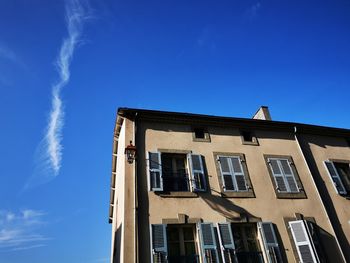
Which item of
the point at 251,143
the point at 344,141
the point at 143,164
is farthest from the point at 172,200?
the point at 344,141

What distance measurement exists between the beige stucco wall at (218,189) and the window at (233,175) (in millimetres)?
194

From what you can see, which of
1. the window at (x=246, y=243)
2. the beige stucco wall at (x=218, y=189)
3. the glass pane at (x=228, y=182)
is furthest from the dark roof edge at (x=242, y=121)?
the window at (x=246, y=243)

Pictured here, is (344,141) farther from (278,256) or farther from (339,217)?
(278,256)

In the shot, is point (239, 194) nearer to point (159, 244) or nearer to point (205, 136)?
point (205, 136)

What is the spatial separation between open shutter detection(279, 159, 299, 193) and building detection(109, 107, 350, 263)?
46mm

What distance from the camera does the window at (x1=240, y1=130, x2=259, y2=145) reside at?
10793 millimetres

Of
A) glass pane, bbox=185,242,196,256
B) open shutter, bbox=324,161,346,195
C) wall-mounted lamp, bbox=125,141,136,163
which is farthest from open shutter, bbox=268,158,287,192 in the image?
wall-mounted lamp, bbox=125,141,136,163

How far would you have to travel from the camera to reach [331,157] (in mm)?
11695

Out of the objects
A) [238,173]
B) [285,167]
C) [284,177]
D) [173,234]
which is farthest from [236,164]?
[173,234]

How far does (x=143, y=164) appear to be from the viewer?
8875mm

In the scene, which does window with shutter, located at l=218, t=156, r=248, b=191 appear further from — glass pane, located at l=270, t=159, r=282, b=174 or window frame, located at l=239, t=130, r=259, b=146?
glass pane, located at l=270, t=159, r=282, b=174

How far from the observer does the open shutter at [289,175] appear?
32.5 feet

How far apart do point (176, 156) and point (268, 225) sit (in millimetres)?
3835

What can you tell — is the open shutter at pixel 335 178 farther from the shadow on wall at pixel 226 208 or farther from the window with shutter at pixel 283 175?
the shadow on wall at pixel 226 208
